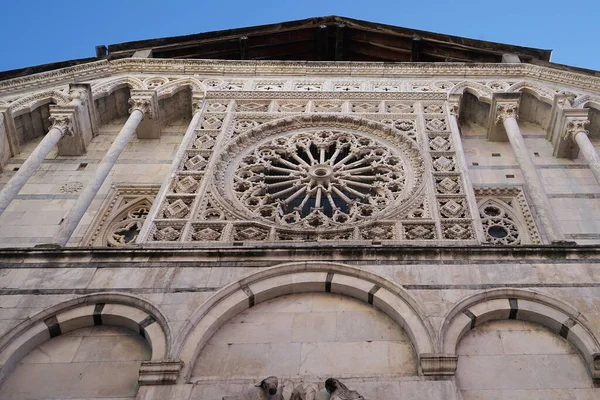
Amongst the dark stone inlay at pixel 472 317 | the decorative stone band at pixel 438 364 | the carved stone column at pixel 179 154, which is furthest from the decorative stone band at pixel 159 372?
the dark stone inlay at pixel 472 317

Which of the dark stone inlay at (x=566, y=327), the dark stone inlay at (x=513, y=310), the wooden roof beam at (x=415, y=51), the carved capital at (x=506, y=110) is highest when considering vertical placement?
the wooden roof beam at (x=415, y=51)

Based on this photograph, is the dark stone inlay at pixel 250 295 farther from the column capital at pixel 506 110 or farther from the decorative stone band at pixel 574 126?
the decorative stone band at pixel 574 126

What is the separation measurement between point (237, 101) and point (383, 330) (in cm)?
726

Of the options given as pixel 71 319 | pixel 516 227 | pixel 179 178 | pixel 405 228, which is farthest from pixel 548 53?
pixel 71 319

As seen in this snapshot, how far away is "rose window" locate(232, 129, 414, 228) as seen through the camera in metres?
11.0

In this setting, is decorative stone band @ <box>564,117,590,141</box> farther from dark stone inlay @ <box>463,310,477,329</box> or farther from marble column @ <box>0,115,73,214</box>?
marble column @ <box>0,115,73,214</box>

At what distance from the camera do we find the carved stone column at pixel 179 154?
10219mm

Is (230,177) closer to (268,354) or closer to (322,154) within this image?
(322,154)

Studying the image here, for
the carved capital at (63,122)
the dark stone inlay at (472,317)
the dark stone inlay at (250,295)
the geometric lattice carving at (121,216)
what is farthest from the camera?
the carved capital at (63,122)

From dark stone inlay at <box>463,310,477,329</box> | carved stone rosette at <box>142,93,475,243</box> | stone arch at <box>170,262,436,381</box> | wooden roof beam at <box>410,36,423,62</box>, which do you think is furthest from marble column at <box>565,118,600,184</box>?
wooden roof beam at <box>410,36,423,62</box>

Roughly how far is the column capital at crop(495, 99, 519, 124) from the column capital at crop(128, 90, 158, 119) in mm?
6672

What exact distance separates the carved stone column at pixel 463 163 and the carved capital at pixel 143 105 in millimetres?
5803

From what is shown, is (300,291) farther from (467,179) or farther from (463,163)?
(463,163)

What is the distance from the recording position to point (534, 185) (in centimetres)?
1062
